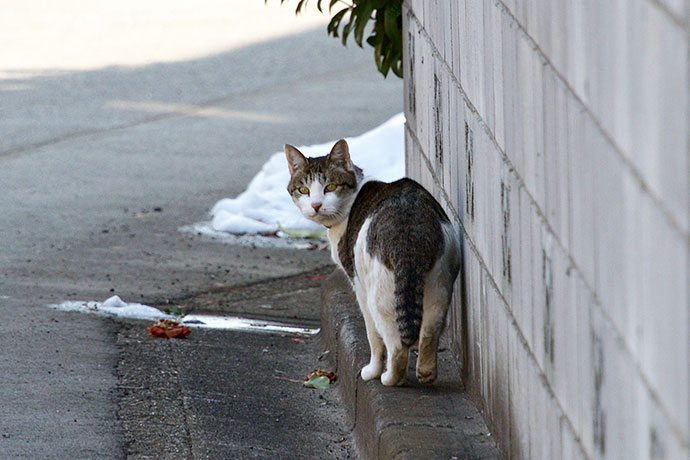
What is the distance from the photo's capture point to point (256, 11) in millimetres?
15711

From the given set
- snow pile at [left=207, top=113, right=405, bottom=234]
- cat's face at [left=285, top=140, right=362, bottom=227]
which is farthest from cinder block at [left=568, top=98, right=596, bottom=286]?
snow pile at [left=207, top=113, right=405, bottom=234]

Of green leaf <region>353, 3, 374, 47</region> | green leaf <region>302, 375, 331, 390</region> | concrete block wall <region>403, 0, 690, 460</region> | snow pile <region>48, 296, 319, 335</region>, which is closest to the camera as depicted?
concrete block wall <region>403, 0, 690, 460</region>

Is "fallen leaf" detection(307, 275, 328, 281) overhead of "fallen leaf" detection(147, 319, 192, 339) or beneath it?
beneath

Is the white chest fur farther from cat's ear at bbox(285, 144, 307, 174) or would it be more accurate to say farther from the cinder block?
the cinder block

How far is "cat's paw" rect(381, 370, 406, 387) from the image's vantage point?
13.5 ft

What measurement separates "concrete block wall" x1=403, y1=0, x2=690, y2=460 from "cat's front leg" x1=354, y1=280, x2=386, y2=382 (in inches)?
12.2

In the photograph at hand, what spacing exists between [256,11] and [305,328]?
34.1ft

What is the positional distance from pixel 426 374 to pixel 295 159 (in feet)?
3.71

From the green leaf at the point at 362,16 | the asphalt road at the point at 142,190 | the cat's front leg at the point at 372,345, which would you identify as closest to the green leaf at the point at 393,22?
the green leaf at the point at 362,16

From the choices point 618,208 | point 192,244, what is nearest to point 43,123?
point 192,244

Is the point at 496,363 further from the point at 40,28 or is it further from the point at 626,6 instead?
the point at 40,28

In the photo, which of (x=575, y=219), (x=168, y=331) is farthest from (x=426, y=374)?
(x=168, y=331)

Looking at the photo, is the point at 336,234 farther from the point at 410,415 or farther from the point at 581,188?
the point at 581,188

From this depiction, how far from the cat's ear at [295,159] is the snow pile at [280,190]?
296cm
